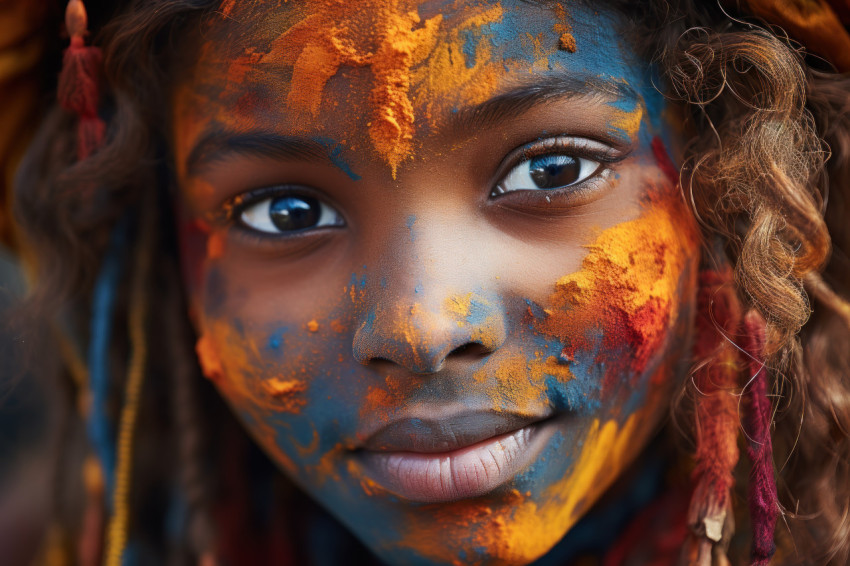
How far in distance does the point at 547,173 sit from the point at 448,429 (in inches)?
14.6

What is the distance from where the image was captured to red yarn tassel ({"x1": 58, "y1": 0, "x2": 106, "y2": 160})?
1.25 meters

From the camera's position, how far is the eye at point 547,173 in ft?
3.65

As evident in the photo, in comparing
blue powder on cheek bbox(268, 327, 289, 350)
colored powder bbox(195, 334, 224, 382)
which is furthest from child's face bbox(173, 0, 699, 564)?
colored powder bbox(195, 334, 224, 382)

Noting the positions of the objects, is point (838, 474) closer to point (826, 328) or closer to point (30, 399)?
point (826, 328)

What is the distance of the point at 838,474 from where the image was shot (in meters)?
1.24

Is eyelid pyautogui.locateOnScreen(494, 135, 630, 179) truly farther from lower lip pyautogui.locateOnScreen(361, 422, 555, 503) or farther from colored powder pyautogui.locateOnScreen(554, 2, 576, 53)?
lower lip pyautogui.locateOnScreen(361, 422, 555, 503)

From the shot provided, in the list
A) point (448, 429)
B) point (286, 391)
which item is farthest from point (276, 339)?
point (448, 429)

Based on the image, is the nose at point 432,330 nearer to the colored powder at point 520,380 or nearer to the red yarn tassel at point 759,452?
the colored powder at point 520,380

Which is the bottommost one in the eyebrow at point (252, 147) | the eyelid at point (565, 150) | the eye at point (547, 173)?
the eye at point (547, 173)

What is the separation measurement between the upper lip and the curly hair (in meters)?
0.32

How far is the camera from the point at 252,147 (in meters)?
1.16

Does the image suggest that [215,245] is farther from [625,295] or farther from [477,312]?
[625,295]

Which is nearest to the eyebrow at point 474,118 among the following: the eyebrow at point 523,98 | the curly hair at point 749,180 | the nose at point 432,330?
the eyebrow at point 523,98

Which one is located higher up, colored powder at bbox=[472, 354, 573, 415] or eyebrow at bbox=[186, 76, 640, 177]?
eyebrow at bbox=[186, 76, 640, 177]
